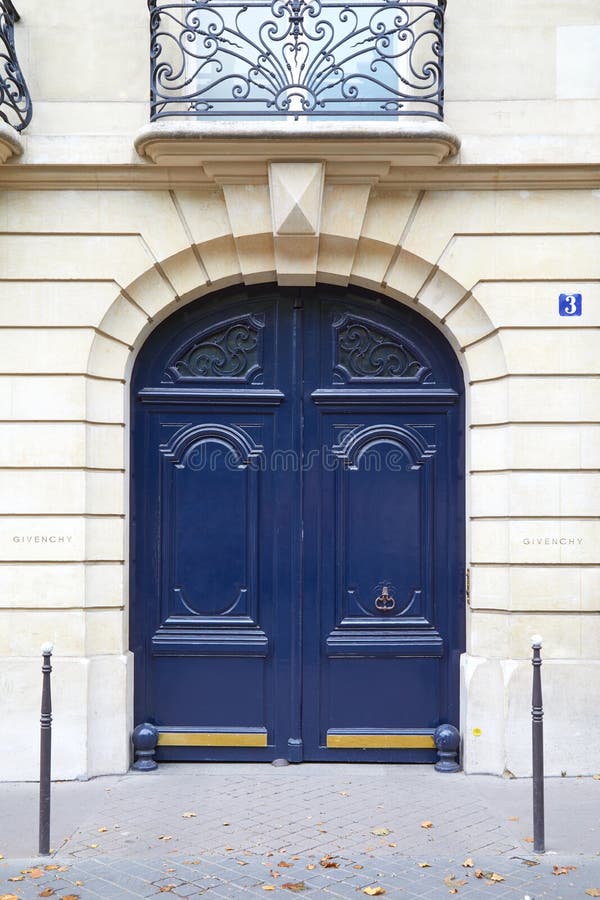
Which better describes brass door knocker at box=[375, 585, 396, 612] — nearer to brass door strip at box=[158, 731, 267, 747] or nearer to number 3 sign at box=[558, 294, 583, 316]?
brass door strip at box=[158, 731, 267, 747]

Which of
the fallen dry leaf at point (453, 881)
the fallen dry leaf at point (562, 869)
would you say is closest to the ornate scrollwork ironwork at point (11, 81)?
the fallen dry leaf at point (453, 881)

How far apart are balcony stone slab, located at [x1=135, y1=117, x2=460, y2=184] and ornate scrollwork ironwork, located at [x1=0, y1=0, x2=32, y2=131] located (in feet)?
3.07

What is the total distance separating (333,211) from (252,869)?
4597mm

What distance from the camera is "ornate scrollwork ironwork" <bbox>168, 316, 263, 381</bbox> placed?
8094mm

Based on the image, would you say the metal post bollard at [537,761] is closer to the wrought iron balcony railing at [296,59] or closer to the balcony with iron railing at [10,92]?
the wrought iron balcony railing at [296,59]

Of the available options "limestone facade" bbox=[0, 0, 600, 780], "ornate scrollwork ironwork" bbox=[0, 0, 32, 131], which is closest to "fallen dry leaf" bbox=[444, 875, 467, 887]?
"limestone facade" bbox=[0, 0, 600, 780]

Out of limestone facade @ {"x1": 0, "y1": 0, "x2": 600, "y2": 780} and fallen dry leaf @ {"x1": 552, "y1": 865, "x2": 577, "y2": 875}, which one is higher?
limestone facade @ {"x1": 0, "y1": 0, "x2": 600, "y2": 780}

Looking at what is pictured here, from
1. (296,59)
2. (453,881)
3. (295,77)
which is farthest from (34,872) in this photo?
Result: (295,77)

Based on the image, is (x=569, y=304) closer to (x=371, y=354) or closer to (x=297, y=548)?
(x=371, y=354)

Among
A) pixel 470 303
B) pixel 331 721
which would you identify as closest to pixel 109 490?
pixel 331 721

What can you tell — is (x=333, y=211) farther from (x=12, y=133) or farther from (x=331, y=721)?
(x=331, y=721)

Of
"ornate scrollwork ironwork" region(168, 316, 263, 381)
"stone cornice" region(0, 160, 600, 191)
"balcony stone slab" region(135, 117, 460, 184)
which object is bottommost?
"ornate scrollwork ironwork" region(168, 316, 263, 381)

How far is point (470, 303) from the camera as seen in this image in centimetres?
778

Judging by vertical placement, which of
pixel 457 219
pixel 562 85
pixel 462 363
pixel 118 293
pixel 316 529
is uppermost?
pixel 562 85
